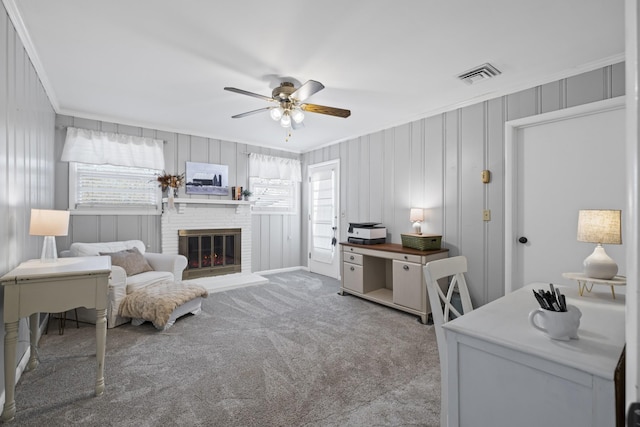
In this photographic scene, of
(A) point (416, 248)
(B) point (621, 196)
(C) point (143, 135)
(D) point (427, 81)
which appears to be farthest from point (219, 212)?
(B) point (621, 196)

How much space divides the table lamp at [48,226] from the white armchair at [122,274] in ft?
1.86

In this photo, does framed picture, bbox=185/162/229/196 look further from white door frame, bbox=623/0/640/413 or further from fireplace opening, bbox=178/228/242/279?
white door frame, bbox=623/0/640/413

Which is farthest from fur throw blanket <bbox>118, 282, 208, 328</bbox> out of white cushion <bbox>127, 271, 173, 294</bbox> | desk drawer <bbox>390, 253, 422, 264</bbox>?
desk drawer <bbox>390, 253, 422, 264</bbox>

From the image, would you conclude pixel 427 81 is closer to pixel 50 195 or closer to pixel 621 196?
pixel 621 196

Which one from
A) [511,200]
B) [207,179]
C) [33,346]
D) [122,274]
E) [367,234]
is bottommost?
[33,346]

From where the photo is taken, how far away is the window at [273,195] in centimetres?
561

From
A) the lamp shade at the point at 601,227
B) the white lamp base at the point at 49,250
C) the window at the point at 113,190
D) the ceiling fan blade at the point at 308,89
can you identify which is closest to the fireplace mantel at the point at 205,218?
the window at the point at 113,190

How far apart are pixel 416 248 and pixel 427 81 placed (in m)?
1.82

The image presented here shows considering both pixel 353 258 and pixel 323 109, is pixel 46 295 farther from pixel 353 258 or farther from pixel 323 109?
pixel 353 258

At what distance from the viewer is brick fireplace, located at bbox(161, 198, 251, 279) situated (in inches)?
181

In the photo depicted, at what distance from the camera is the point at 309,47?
240cm

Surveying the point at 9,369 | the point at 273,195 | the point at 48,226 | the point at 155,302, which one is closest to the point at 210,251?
the point at 273,195

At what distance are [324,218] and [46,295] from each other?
414 cm

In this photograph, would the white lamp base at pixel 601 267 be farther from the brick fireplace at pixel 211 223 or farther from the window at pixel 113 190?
the window at pixel 113 190
